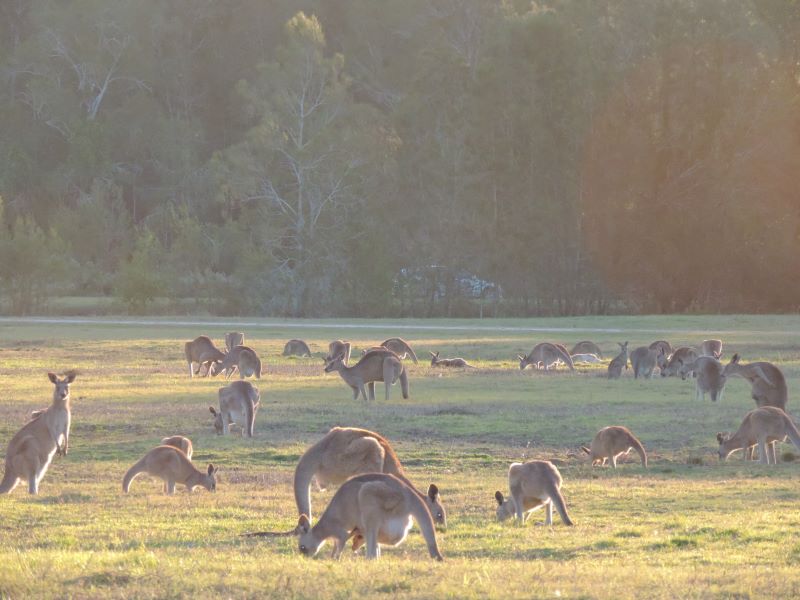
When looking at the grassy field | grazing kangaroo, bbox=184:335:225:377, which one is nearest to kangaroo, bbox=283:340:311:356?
the grassy field

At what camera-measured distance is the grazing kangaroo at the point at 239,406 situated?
17438mm

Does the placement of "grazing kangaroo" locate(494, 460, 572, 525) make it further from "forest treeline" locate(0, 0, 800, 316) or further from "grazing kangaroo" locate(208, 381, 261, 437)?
"forest treeline" locate(0, 0, 800, 316)

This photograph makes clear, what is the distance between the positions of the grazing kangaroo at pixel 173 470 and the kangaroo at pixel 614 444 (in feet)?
14.9

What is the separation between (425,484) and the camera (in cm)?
1369

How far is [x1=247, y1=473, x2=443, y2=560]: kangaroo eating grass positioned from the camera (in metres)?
8.62

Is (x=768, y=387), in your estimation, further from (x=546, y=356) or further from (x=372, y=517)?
(x=372, y=517)

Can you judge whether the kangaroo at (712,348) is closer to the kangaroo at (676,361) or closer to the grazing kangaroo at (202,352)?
the kangaroo at (676,361)

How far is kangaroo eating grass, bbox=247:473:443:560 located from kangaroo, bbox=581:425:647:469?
666 cm

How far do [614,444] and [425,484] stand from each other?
2.65 m

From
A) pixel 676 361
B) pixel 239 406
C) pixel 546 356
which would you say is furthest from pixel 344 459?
pixel 546 356

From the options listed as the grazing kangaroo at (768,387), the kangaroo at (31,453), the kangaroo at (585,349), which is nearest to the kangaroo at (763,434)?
the grazing kangaroo at (768,387)

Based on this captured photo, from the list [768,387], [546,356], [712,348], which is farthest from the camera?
[546,356]

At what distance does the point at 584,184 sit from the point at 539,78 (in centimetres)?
518

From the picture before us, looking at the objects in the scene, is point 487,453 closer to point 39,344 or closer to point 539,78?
point 39,344
